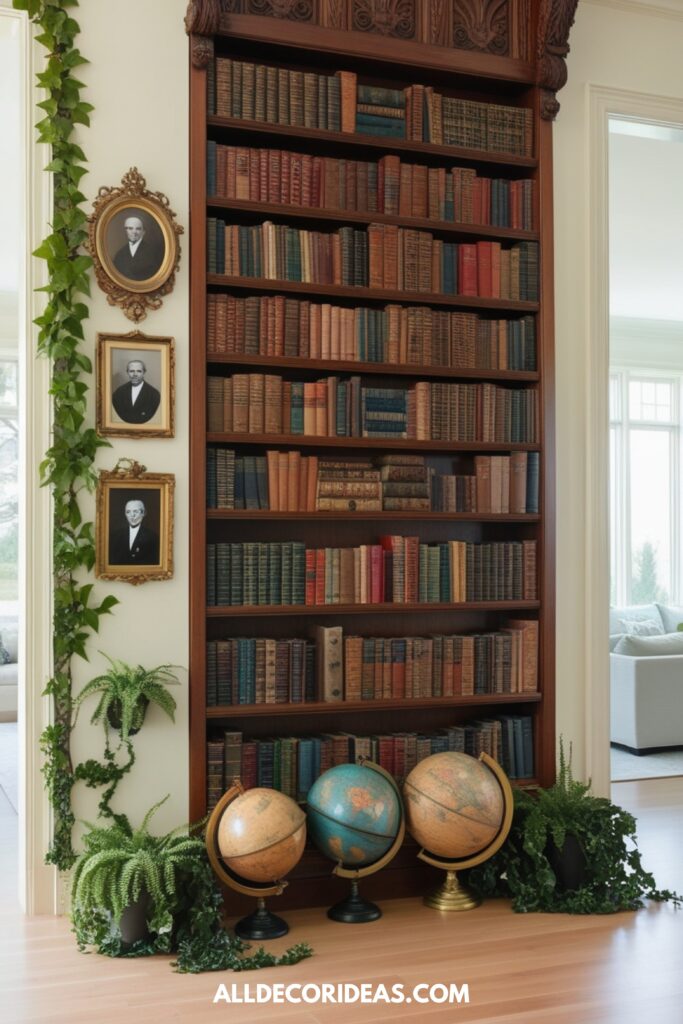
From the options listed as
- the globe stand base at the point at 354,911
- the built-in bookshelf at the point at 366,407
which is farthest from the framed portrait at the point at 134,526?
the globe stand base at the point at 354,911

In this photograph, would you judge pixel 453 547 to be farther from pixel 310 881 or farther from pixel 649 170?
pixel 649 170

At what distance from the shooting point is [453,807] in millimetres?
3928

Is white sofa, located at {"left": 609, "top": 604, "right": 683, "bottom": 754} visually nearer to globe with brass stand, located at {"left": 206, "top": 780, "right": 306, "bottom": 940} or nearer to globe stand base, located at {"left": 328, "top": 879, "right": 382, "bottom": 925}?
globe stand base, located at {"left": 328, "top": 879, "right": 382, "bottom": 925}

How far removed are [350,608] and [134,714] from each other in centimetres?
88

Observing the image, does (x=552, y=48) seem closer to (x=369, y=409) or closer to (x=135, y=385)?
(x=369, y=409)

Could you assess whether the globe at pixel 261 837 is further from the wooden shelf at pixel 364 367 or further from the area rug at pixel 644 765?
the area rug at pixel 644 765

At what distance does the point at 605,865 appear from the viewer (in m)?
4.07

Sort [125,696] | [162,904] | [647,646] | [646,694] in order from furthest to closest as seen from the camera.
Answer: [647,646], [646,694], [125,696], [162,904]

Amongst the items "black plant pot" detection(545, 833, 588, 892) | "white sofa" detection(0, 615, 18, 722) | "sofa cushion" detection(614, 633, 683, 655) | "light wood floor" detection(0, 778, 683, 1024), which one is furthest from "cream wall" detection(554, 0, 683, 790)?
"white sofa" detection(0, 615, 18, 722)

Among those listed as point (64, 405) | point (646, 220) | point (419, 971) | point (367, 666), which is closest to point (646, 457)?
point (646, 220)

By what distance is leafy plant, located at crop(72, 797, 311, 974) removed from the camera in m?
3.50

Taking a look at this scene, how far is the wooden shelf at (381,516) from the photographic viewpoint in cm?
408

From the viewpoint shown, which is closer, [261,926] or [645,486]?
[261,926]

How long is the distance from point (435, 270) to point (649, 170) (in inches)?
111
